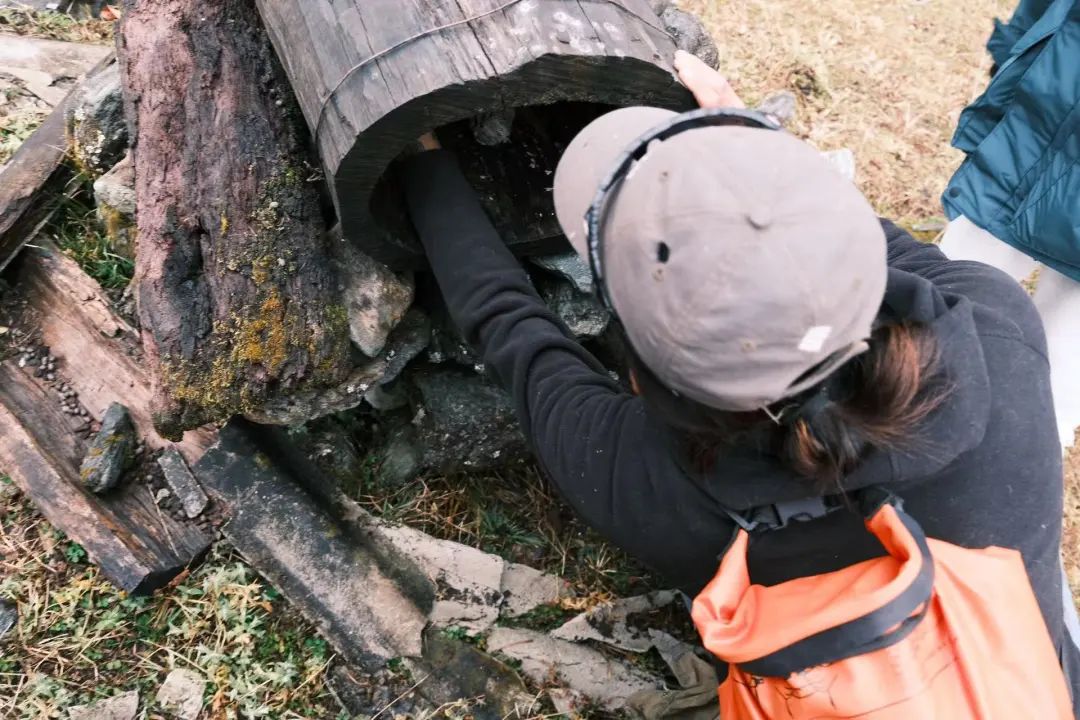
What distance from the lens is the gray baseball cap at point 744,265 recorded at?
1.00 metres

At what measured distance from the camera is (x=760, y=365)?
1.04 m

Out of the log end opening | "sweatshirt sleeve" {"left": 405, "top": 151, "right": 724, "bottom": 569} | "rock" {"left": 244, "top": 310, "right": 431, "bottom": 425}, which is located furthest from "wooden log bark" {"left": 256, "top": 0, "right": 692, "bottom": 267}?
"rock" {"left": 244, "top": 310, "right": 431, "bottom": 425}

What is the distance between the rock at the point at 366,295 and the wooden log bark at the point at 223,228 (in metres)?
0.04

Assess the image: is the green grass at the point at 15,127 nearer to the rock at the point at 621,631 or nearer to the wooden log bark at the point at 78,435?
the wooden log bark at the point at 78,435

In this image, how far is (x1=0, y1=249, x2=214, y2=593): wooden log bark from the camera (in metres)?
2.55

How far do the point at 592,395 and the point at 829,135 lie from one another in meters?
3.00

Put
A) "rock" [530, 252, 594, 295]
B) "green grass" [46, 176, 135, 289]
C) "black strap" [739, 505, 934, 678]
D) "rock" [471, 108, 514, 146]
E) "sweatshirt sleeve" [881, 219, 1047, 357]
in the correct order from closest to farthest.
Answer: "black strap" [739, 505, 934, 678], "sweatshirt sleeve" [881, 219, 1047, 357], "rock" [471, 108, 514, 146], "rock" [530, 252, 594, 295], "green grass" [46, 176, 135, 289]

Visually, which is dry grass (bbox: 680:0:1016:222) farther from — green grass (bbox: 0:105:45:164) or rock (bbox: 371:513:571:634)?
green grass (bbox: 0:105:45:164)

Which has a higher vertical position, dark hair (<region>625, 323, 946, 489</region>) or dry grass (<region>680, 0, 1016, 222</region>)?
dark hair (<region>625, 323, 946, 489</region>)

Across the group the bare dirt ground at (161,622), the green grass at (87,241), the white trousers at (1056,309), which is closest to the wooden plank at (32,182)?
the green grass at (87,241)

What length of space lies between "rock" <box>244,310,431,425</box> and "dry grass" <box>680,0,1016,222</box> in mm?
2432

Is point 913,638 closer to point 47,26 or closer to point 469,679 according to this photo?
point 469,679

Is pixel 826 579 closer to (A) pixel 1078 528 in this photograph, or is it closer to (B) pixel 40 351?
(A) pixel 1078 528

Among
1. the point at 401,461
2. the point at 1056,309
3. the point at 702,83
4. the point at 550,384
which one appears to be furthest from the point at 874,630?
the point at 1056,309
